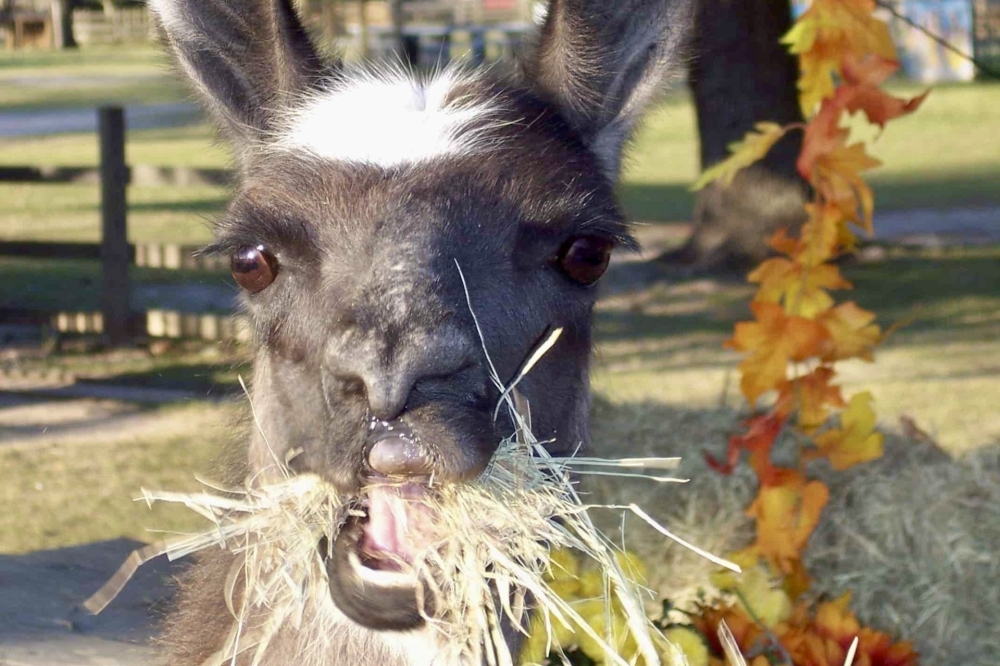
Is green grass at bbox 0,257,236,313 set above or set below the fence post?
below

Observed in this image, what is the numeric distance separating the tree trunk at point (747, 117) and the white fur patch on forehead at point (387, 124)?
1100 cm

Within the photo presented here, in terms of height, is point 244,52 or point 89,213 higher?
point 244,52

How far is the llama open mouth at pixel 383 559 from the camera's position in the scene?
2.81 m

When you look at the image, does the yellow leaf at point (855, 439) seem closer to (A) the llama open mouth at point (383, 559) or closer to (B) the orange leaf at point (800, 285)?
(B) the orange leaf at point (800, 285)

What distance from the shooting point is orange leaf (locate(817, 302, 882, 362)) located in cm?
483

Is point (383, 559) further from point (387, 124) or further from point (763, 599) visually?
Result: point (763, 599)

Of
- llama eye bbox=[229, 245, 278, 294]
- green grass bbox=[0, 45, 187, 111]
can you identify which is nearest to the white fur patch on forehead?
llama eye bbox=[229, 245, 278, 294]

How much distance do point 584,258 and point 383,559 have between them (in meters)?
0.89

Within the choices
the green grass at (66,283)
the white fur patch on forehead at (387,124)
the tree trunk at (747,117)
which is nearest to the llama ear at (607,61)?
the white fur patch on forehead at (387,124)

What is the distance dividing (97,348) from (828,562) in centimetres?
764

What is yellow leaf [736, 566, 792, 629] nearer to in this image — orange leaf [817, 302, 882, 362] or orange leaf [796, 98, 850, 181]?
orange leaf [817, 302, 882, 362]

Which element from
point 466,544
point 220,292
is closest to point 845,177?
point 466,544

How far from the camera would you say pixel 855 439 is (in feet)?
16.0

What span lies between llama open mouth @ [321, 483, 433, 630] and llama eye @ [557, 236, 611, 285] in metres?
0.73
